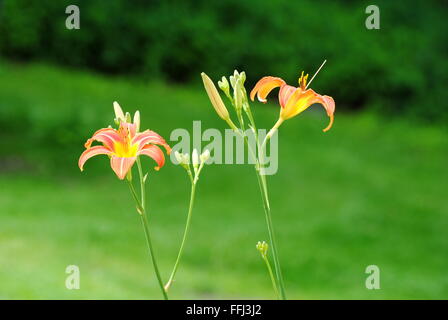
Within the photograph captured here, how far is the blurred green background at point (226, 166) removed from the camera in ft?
16.5

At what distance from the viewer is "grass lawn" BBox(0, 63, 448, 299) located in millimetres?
4762

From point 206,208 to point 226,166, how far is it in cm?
98

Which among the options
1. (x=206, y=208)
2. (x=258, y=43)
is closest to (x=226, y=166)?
(x=206, y=208)

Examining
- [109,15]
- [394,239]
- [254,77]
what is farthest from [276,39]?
[394,239]

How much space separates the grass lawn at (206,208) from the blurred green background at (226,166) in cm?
2

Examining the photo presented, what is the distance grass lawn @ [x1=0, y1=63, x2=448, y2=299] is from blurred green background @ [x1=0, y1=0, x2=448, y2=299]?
0.02 m

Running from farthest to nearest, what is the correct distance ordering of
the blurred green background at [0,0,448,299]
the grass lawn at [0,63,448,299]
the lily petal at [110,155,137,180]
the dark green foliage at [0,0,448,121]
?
the dark green foliage at [0,0,448,121] → the blurred green background at [0,0,448,299] → the grass lawn at [0,63,448,299] → the lily petal at [110,155,137,180]

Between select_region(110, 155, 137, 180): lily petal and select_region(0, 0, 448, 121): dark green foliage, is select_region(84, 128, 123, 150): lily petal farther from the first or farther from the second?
select_region(0, 0, 448, 121): dark green foliage

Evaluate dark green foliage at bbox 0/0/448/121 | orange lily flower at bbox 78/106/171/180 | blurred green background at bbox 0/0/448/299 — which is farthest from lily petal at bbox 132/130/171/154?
dark green foliage at bbox 0/0/448/121

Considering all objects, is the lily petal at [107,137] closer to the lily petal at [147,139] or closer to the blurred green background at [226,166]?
the lily petal at [147,139]

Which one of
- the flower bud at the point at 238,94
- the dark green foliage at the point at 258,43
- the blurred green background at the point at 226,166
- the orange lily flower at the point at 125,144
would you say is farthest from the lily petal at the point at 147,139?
the dark green foliage at the point at 258,43

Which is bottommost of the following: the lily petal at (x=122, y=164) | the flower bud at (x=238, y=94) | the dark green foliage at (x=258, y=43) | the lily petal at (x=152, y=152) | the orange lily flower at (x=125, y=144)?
the lily petal at (x=122, y=164)

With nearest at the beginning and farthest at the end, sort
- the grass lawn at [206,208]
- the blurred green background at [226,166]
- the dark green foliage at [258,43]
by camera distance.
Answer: the grass lawn at [206,208], the blurred green background at [226,166], the dark green foliage at [258,43]

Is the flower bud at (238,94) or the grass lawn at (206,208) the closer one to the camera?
the flower bud at (238,94)
